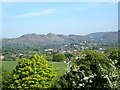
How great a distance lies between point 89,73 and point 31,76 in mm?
1191

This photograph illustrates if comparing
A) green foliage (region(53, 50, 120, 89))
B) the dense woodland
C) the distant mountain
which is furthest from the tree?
the distant mountain

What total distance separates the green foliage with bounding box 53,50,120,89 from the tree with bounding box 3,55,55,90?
34 centimetres

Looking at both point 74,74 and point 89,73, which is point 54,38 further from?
point 89,73

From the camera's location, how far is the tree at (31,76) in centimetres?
Answer: 377

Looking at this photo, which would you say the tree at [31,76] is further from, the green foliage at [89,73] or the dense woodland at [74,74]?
the green foliage at [89,73]

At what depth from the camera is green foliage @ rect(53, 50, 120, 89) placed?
321 cm

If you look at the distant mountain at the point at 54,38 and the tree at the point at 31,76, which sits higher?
the distant mountain at the point at 54,38

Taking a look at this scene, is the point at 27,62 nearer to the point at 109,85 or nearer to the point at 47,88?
the point at 47,88

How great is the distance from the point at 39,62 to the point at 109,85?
1551 millimetres

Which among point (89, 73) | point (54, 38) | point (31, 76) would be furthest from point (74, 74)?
point (54, 38)

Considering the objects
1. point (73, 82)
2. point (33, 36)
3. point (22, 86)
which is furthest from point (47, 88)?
point (33, 36)

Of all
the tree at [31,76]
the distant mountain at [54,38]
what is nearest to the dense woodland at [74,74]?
the tree at [31,76]

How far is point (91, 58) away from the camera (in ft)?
12.2

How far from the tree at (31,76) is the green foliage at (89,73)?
338 millimetres
